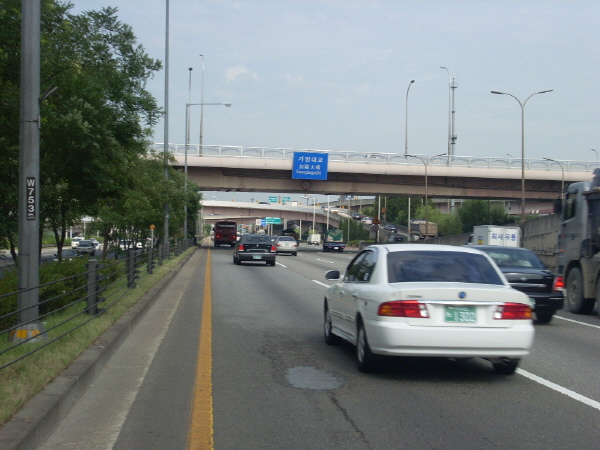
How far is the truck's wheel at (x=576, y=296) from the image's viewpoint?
15.8 metres

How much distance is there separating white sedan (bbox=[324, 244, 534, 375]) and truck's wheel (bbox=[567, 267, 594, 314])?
867 cm

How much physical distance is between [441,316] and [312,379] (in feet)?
5.37

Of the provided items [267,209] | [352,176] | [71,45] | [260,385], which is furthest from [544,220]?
[267,209]

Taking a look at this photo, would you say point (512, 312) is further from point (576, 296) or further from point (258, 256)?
point (258, 256)

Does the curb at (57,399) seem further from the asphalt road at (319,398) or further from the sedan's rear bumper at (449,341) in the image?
the sedan's rear bumper at (449,341)

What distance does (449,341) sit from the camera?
7328mm

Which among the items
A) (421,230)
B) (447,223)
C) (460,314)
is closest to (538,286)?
(460,314)

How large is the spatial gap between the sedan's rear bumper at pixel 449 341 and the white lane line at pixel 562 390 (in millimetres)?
577

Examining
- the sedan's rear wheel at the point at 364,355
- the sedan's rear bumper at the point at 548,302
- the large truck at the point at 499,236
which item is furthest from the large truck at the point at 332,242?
the sedan's rear wheel at the point at 364,355

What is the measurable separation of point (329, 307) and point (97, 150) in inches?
216

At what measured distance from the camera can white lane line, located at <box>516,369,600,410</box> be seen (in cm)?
690

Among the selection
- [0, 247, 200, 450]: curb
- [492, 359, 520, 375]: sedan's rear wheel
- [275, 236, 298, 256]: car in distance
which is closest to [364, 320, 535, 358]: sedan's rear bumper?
[492, 359, 520, 375]: sedan's rear wheel

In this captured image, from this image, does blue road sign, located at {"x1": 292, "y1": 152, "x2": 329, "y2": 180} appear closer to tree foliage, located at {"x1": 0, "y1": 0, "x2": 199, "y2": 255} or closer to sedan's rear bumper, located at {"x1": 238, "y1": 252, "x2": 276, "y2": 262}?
sedan's rear bumper, located at {"x1": 238, "y1": 252, "x2": 276, "y2": 262}

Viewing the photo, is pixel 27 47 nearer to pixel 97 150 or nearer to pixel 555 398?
pixel 97 150
